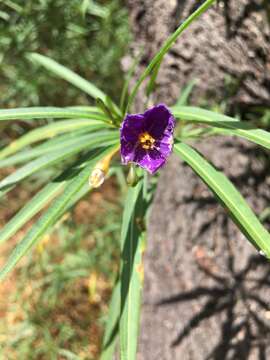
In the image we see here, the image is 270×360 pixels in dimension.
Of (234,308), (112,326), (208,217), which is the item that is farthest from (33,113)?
(234,308)

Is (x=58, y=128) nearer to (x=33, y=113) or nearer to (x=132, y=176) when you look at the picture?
(x=33, y=113)

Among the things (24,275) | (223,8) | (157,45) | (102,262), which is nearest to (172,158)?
(157,45)

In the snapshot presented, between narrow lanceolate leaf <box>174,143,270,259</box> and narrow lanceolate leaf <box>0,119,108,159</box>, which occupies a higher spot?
narrow lanceolate leaf <box>0,119,108,159</box>

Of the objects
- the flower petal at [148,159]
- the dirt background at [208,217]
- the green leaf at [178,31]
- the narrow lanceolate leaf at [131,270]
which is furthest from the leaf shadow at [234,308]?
the green leaf at [178,31]

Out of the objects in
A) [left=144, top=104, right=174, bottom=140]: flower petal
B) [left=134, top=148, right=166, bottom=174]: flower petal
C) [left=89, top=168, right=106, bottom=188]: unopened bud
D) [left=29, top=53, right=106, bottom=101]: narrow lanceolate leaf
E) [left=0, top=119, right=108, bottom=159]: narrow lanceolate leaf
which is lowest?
[left=89, top=168, right=106, bottom=188]: unopened bud

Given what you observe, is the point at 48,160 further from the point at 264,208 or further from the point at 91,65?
the point at 91,65

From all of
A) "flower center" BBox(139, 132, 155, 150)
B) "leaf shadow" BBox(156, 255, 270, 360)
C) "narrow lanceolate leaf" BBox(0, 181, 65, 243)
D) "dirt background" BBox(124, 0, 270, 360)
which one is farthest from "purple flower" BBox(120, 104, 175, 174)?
"leaf shadow" BBox(156, 255, 270, 360)

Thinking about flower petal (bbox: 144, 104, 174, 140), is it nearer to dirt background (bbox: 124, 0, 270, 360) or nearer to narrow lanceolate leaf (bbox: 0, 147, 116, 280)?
narrow lanceolate leaf (bbox: 0, 147, 116, 280)
